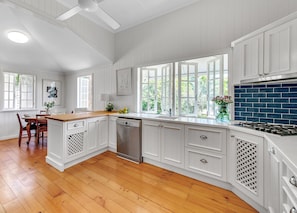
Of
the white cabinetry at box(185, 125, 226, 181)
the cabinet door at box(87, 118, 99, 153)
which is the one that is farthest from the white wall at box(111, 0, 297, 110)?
the white cabinetry at box(185, 125, 226, 181)

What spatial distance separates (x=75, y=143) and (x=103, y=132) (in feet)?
A: 2.34

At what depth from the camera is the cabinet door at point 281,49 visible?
1.48 meters

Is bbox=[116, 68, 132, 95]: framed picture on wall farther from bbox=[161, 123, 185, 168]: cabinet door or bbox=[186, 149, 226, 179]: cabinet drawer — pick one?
bbox=[186, 149, 226, 179]: cabinet drawer

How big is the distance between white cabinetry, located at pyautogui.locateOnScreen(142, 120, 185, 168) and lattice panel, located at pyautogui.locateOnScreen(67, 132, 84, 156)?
1.25 m

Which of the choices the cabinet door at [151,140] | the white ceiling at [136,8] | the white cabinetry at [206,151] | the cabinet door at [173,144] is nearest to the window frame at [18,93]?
the white ceiling at [136,8]

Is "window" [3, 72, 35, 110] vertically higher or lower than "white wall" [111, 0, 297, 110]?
lower

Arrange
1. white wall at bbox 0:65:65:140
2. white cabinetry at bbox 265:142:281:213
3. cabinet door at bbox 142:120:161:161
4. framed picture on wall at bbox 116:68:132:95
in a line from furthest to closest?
1. white wall at bbox 0:65:65:140
2. framed picture on wall at bbox 116:68:132:95
3. cabinet door at bbox 142:120:161:161
4. white cabinetry at bbox 265:142:281:213

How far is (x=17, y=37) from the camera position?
360 cm

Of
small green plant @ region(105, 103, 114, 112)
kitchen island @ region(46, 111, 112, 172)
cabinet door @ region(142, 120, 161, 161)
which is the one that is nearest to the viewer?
kitchen island @ region(46, 111, 112, 172)

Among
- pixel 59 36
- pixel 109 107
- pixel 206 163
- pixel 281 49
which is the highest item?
pixel 59 36

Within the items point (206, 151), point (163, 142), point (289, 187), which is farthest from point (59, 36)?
point (289, 187)

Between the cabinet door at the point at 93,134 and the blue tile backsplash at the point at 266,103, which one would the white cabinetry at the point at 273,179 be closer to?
the blue tile backsplash at the point at 266,103

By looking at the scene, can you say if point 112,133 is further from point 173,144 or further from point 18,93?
point 18,93

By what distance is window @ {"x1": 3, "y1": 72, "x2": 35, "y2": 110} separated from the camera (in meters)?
4.37
